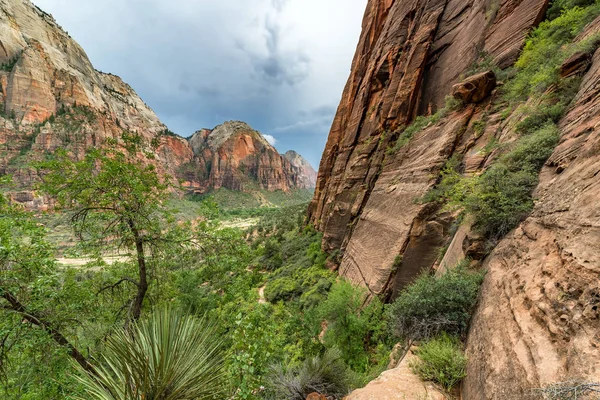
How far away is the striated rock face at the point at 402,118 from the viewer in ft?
29.6

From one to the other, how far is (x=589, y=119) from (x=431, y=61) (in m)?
12.1

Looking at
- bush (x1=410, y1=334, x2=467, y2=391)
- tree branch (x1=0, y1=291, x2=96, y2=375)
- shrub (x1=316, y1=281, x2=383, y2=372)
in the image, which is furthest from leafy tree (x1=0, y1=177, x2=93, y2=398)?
shrub (x1=316, y1=281, x2=383, y2=372)

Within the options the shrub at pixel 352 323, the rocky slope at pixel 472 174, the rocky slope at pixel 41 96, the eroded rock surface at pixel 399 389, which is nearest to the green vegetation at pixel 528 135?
the rocky slope at pixel 472 174

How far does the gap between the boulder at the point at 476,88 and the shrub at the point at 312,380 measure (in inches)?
436

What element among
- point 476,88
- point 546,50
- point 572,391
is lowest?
point 572,391

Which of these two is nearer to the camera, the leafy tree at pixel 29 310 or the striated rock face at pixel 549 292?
the striated rock face at pixel 549 292

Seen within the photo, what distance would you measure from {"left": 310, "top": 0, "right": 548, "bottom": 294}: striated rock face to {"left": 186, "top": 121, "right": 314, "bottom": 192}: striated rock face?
11604 centimetres

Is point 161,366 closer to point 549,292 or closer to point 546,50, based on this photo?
point 549,292

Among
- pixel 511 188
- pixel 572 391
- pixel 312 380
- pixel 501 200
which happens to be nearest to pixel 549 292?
pixel 572 391

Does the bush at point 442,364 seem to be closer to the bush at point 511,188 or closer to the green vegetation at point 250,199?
the bush at point 511,188

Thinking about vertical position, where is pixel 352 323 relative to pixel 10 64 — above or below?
below

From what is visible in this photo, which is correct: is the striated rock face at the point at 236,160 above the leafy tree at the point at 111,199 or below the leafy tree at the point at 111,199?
above

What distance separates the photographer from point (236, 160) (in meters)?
132

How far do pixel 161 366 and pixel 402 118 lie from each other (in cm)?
1534
